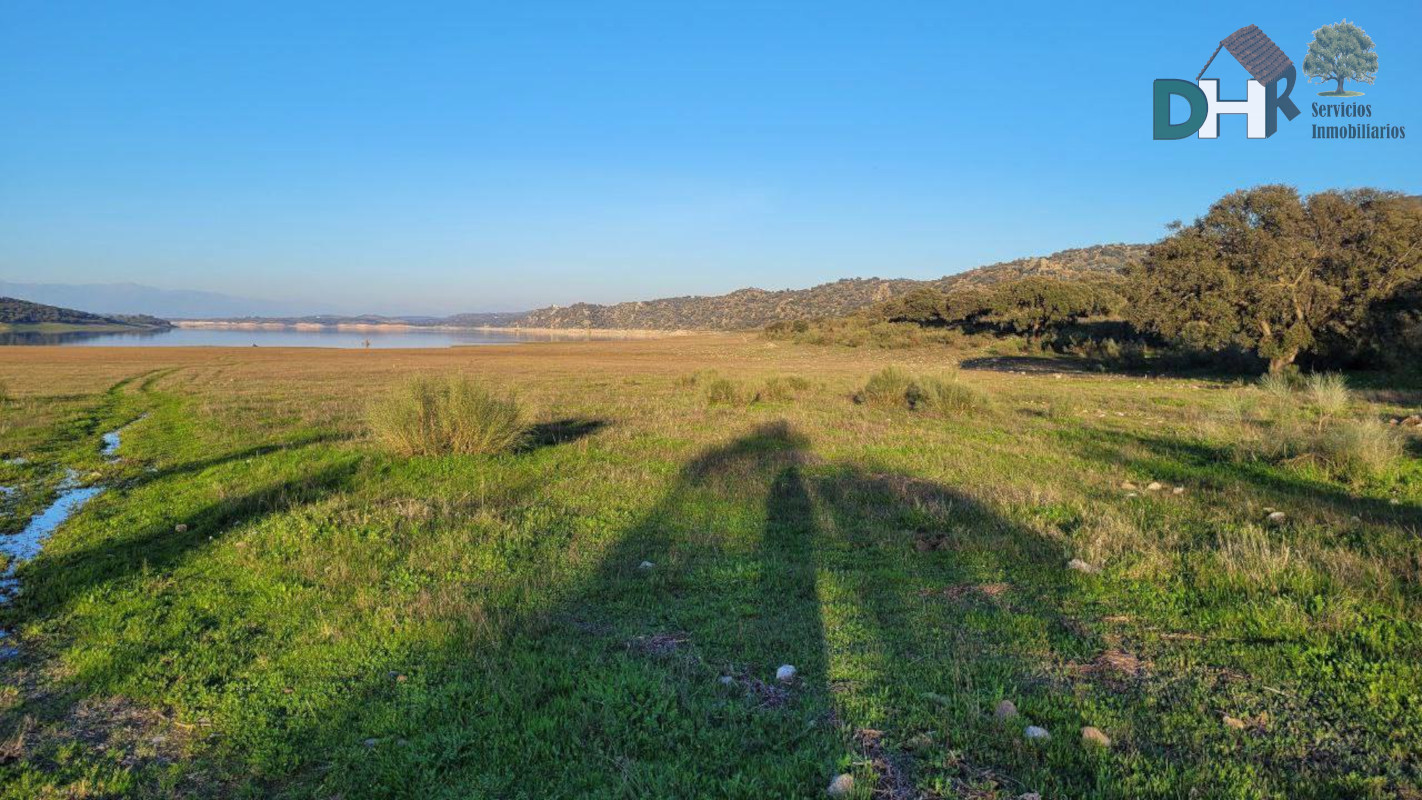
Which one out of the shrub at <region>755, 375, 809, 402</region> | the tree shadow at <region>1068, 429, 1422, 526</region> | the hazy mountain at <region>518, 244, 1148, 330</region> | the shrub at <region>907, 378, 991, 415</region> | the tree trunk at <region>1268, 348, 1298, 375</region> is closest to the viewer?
the tree shadow at <region>1068, 429, 1422, 526</region>

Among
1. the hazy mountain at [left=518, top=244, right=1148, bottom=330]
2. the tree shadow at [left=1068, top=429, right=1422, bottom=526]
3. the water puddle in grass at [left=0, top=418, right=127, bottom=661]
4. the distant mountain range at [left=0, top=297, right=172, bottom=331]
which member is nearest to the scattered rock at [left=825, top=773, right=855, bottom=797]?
the water puddle in grass at [left=0, top=418, right=127, bottom=661]

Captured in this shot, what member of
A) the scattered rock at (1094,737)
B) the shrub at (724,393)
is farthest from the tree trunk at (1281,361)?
the scattered rock at (1094,737)

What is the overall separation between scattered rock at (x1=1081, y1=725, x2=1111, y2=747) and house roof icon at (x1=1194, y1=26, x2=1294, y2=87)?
2899 cm

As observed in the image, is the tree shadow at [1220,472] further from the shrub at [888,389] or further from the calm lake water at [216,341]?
the calm lake water at [216,341]

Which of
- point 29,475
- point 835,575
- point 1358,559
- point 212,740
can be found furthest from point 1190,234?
point 29,475

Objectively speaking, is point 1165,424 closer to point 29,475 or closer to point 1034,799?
point 1034,799

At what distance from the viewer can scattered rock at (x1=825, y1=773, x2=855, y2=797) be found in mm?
3485

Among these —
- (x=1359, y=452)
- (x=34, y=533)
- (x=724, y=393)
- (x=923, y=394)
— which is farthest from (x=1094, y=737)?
(x=724, y=393)

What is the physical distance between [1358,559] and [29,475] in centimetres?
1933

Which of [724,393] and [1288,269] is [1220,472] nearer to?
[724,393]

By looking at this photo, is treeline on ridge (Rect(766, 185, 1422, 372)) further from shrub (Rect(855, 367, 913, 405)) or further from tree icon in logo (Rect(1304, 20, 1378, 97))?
shrub (Rect(855, 367, 913, 405))

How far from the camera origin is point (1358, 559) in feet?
20.7

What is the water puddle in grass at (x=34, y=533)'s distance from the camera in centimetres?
704

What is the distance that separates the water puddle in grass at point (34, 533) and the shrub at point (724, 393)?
1512 cm
